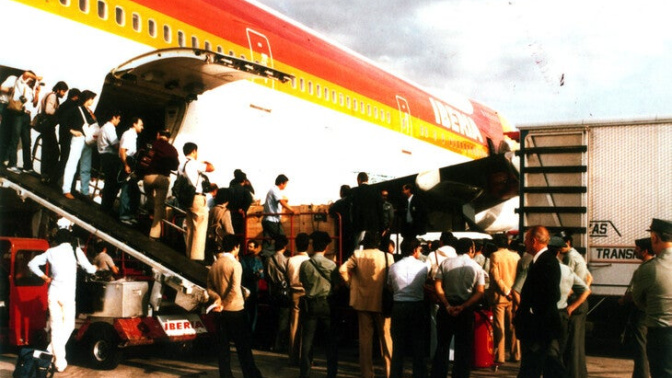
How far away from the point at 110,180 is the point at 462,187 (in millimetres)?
11428

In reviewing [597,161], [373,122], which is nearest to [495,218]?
[373,122]

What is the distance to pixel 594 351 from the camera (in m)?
13.3

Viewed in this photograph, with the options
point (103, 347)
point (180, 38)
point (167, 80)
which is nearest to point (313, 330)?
point (103, 347)

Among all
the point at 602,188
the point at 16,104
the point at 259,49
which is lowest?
the point at 602,188

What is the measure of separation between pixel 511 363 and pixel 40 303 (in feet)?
22.8

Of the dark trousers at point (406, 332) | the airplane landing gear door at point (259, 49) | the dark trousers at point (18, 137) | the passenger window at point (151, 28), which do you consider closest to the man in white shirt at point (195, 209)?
the dark trousers at point (18, 137)

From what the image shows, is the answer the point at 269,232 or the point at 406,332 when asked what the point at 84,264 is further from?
the point at 406,332

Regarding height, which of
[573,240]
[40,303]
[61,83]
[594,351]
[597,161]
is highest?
[61,83]

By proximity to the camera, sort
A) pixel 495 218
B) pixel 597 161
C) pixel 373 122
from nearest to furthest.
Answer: pixel 597 161 < pixel 373 122 < pixel 495 218

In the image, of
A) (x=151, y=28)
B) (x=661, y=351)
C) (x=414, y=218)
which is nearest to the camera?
(x=661, y=351)

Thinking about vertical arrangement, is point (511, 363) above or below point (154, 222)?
below

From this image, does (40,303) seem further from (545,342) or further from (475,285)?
(545,342)

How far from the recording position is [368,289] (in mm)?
9367

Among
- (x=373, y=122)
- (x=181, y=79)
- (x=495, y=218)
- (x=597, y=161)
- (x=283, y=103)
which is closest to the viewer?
(x=597, y=161)
